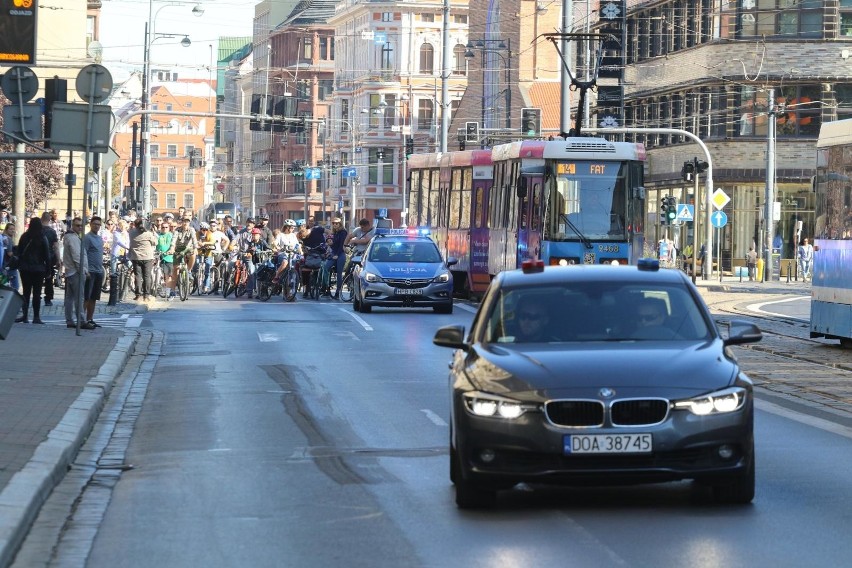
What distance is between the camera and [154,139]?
7741 inches

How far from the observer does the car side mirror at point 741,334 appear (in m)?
10.9

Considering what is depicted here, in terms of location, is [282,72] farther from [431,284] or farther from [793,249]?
[431,284]

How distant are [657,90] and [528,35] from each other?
24842mm

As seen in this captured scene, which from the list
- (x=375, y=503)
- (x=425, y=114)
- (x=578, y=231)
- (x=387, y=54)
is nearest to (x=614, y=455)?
(x=375, y=503)

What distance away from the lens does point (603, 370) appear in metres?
10.1

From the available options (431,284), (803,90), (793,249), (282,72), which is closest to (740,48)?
(803,90)

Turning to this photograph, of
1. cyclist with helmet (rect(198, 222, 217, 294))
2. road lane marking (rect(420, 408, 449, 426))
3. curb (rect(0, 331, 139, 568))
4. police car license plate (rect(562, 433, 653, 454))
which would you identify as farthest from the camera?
cyclist with helmet (rect(198, 222, 217, 294))

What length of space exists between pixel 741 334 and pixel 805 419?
5.55 metres

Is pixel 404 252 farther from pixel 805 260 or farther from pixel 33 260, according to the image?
pixel 805 260

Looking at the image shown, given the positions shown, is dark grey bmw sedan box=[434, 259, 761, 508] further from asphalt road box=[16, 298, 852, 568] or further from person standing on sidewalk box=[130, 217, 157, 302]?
person standing on sidewalk box=[130, 217, 157, 302]

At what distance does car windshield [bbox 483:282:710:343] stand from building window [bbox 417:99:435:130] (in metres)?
121

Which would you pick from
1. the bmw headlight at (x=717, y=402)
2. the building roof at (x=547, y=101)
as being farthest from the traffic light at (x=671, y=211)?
the bmw headlight at (x=717, y=402)

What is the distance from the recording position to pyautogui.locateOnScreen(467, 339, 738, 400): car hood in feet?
32.5

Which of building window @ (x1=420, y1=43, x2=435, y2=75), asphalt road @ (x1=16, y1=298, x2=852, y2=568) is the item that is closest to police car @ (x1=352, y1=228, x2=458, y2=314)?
asphalt road @ (x1=16, y1=298, x2=852, y2=568)
